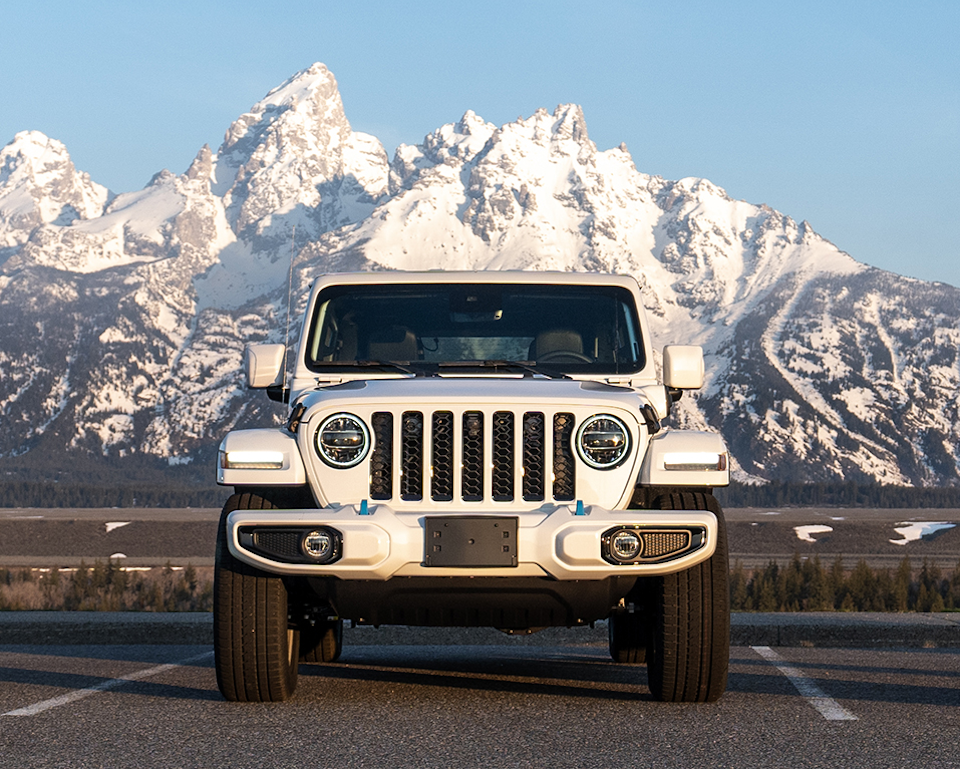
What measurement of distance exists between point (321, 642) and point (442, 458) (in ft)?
10.5

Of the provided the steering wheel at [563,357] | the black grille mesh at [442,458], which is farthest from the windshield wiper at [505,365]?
the black grille mesh at [442,458]

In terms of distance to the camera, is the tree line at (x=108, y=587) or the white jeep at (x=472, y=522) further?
the tree line at (x=108, y=587)

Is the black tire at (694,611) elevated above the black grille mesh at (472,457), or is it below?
below

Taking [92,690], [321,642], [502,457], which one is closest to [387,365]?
[502,457]

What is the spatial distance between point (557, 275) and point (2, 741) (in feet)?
15.2

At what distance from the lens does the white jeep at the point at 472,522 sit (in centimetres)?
662

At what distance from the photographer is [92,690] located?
787 centimetres

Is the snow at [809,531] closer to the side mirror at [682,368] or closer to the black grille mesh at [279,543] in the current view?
the side mirror at [682,368]

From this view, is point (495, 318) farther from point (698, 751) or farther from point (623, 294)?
point (698, 751)

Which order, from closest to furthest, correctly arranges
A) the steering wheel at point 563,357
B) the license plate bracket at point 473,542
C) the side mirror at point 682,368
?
the license plate bracket at point 473,542 < the side mirror at point 682,368 < the steering wheel at point 563,357

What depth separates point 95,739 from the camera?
6113 millimetres

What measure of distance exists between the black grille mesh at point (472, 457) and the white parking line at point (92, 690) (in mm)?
2472


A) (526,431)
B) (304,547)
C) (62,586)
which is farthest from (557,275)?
(62,586)

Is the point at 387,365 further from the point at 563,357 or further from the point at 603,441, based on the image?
the point at 603,441
